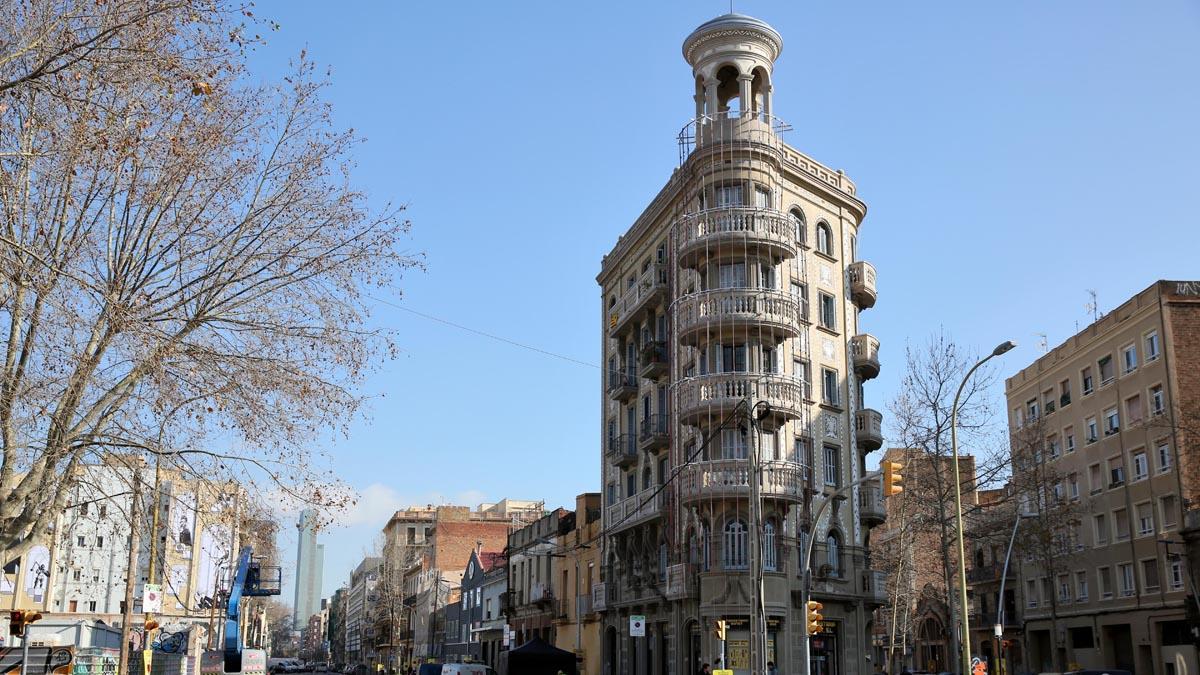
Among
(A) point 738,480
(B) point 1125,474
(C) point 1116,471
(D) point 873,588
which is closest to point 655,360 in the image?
(A) point 738,480

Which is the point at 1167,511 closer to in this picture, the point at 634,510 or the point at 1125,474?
the point at 1125,474

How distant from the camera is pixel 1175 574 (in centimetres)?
4891

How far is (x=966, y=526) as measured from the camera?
216 feet

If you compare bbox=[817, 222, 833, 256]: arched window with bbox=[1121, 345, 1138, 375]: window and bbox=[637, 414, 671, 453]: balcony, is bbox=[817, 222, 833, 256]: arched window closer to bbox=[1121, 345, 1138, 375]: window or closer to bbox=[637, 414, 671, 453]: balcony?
bbox=[637, 414, 671, 453]: balcony

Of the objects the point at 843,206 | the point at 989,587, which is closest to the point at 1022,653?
the point at 989,587

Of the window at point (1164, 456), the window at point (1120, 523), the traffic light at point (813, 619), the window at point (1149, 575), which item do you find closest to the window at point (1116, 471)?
the window at point (1120, 523)

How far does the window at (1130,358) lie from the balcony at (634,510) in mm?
25477

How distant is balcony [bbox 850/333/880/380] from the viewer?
42500 mm

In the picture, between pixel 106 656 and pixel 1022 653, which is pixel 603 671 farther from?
pixel 1022 653

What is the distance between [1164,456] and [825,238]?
2027cm

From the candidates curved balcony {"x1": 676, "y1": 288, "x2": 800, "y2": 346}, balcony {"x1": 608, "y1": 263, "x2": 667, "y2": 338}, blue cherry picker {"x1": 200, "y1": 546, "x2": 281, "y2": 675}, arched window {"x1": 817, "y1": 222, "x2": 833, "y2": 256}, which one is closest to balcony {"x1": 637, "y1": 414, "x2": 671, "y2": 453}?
balcony {"x1": 608, "y1": 263, "x2": 667, "y2": 338}

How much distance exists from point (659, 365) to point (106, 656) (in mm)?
21275

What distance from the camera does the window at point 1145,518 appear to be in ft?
167

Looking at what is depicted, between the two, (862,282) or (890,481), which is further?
(862,282)
